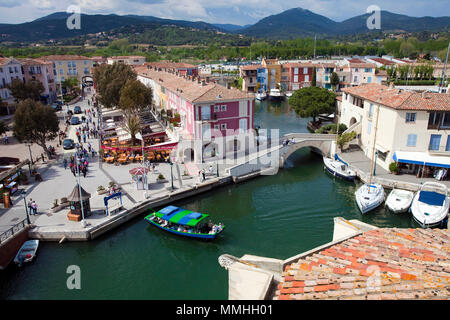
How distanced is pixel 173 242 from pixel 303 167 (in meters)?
20.9

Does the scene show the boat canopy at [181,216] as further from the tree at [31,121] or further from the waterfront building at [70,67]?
the waterfront building at [70,67]

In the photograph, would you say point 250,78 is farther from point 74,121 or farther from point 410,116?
point 410,116

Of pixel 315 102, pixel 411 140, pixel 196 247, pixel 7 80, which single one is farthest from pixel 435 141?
pixel 7 80

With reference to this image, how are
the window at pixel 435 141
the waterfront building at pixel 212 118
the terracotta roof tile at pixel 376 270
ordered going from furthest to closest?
the waterfront building at pixel 212 118
the window at pixel 435 141
the terracotta roof tile at pixel 376 270

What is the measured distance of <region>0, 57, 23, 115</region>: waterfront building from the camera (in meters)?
60.3

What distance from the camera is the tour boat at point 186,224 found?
24562 millimetres

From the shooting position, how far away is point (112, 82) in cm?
5388

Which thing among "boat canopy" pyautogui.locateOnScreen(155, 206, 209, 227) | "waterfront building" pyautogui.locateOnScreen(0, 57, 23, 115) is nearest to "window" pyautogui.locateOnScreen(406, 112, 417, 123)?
"boat canopy" pyautogui.locateOnScreen(155, 206, 209, 227)

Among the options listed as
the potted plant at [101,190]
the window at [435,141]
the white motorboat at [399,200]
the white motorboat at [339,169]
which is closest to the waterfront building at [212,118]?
the white motorboat at [339,169]

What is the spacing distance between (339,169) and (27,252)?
2904cm

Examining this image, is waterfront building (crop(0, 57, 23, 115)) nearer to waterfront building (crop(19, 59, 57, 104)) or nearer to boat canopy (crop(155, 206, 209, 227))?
waterfront building (crop(19, 59, 57, 104))

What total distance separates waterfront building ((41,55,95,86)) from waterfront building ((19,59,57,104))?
1206 cm

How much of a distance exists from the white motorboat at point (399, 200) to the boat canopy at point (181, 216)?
50.9ft

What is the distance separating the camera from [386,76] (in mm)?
83562
